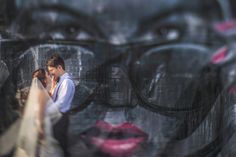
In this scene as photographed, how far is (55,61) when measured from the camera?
15.2ft

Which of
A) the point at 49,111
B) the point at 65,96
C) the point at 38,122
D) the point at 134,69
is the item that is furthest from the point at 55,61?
the point at 134,69

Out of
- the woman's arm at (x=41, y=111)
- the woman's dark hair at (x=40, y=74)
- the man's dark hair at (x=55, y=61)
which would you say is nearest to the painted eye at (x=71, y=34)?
the man's dark hair at (x=55, y=61)

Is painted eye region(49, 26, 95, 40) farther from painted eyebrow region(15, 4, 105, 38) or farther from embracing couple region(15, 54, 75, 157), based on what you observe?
embracing couple region(15, 54, 75, 157)

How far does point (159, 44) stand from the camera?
439 centimetres

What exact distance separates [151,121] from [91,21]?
→ 38.9 inches

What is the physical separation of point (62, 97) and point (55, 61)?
31 cm

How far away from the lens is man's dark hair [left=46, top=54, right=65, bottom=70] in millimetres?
4613

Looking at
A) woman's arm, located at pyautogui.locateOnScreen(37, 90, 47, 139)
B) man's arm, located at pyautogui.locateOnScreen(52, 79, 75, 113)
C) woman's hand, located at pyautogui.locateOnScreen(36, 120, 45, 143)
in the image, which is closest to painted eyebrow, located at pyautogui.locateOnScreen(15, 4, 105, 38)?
man's arm, located at pyautogui.locateOnScreen(52, 79, 75, 113)


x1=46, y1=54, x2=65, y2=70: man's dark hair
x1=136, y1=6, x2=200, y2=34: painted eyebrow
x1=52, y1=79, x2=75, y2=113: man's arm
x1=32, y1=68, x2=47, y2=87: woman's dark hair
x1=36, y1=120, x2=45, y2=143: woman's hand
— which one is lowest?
x1=36, y1=120, x2=45, y2=143: woman's hand

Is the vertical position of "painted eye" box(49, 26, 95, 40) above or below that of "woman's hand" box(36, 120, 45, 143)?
above

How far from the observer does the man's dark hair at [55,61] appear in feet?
15.1

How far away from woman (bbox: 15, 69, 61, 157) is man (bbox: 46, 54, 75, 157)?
0.17 ft

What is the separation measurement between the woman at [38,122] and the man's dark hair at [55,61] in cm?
9

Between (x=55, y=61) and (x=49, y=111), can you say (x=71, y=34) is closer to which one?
(x=55, y=61)
